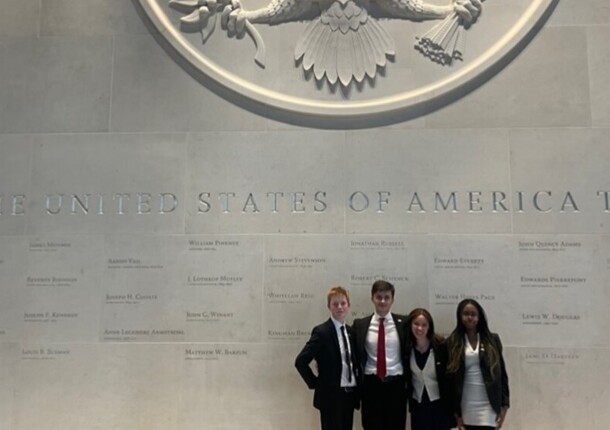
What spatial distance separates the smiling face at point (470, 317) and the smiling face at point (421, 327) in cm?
28

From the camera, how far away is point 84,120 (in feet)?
18.6

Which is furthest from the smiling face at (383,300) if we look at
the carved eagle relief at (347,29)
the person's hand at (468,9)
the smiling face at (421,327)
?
the person's hand at (468,9)

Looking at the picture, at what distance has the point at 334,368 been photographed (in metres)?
4.27

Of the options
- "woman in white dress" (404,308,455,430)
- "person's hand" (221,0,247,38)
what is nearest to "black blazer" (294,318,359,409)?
"woman in white dress" (404,308,455,430)

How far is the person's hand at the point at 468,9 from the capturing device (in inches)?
218

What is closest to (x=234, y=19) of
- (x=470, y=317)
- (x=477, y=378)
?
(x=470, y=317)

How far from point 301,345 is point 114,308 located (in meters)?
1.79

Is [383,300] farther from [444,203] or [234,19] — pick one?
[234,19]

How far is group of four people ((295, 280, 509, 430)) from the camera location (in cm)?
414

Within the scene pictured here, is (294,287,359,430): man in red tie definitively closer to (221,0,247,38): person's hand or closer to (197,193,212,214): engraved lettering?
(197,193,212,214): engraved lettering

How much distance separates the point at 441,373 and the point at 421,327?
0.37 m

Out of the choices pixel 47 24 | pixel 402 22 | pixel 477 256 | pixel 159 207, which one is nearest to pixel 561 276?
pixel 477 256

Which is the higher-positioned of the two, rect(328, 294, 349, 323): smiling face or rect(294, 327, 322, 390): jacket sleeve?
rect(328, 294, 349, 323): smiling face

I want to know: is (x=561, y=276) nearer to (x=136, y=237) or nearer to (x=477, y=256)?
(x=477, y=256)
